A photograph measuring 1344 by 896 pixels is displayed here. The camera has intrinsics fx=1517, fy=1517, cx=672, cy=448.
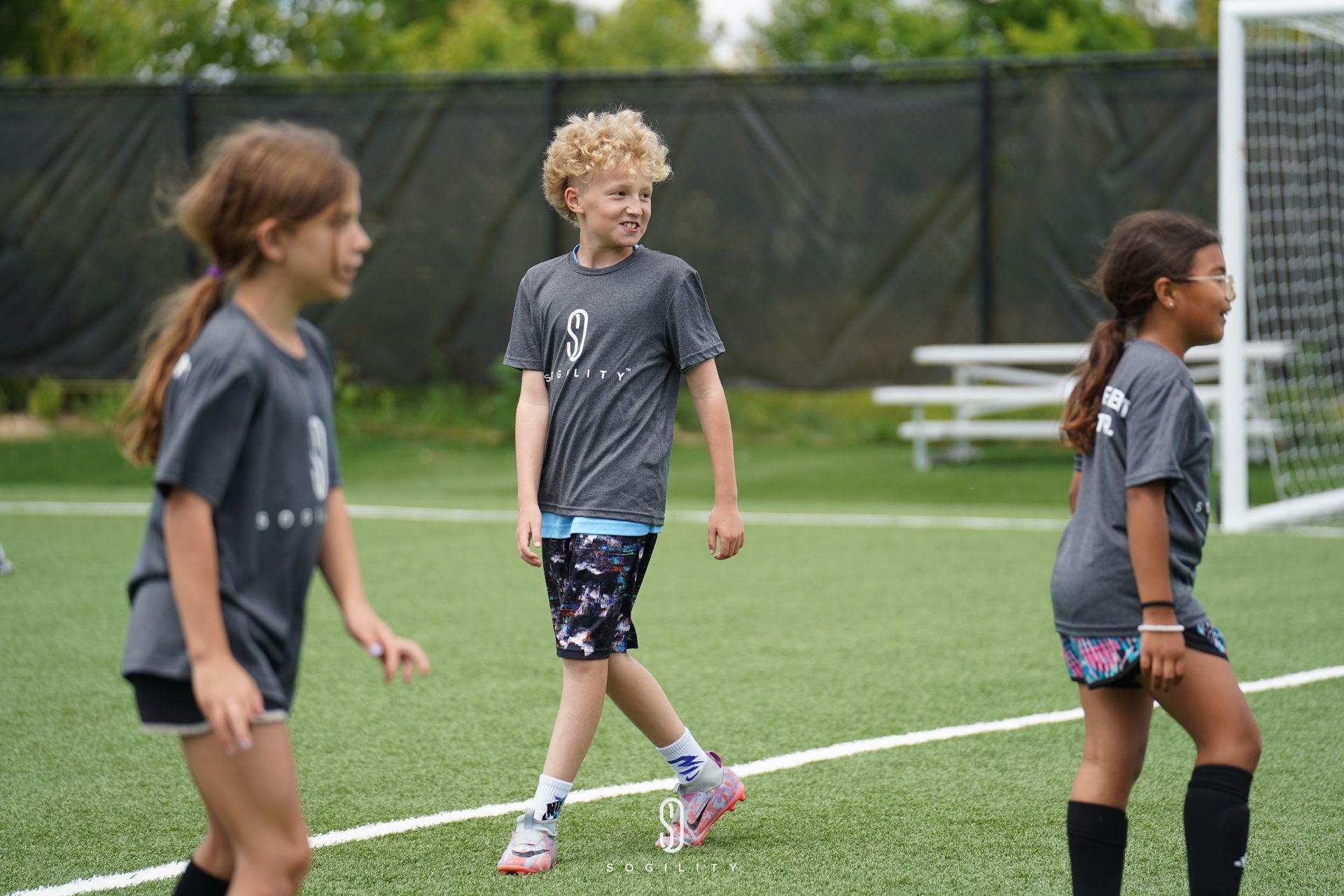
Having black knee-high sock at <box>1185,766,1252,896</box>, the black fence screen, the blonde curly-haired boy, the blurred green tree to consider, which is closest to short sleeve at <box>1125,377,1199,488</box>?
black knee-high sock at <box>1185,766,1252,896</box>

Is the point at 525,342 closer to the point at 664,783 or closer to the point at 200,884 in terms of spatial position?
the point at 664,783

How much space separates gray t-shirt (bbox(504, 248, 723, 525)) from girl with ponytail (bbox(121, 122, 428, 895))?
1123 mm

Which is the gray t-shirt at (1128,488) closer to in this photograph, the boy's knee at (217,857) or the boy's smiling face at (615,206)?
the boy's smiling face at (615,206)

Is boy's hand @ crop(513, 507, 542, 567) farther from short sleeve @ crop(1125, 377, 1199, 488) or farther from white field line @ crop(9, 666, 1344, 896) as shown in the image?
short sleeve @ crop(1125, 377, 1199, 488)

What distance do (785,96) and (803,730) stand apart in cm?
801

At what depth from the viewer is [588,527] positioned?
11.5ft

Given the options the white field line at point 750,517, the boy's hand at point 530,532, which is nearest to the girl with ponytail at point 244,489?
the boy's hand at point 530,532

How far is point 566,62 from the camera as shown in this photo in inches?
1266

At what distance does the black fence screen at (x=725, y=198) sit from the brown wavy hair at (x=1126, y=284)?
8.42 metres

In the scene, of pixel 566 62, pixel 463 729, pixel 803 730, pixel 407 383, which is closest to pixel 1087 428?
pixel 803 730

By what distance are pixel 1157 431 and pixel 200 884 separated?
1.86 metres

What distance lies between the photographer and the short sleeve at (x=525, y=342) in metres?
3.69

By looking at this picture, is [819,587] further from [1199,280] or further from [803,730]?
[1199,280]

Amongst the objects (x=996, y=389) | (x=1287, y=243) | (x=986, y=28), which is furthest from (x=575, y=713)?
(x=986, y=28)
